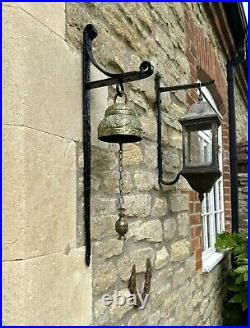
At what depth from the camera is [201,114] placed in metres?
2.18

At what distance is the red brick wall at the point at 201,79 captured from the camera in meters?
3.06

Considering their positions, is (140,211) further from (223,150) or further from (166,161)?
(223,150)

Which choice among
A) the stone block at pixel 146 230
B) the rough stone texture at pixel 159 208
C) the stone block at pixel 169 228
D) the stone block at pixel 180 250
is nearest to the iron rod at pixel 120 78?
the stone block at pixel 146 230

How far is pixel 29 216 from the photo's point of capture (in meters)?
1.14

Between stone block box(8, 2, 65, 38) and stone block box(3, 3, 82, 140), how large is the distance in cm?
2

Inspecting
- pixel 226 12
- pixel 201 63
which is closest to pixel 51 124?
pixel 201 63

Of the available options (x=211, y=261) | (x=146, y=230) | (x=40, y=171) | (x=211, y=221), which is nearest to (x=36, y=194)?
(x=40, y=171)

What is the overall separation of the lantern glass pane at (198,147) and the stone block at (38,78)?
989mm

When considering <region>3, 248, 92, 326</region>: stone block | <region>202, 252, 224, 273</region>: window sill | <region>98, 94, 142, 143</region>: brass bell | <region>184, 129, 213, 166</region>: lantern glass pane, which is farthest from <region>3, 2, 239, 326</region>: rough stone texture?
<region>202, 252, 224, 273</region>: window sill

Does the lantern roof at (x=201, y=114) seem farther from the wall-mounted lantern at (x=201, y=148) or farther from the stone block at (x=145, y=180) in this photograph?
the stone block at (x=145, y=180)

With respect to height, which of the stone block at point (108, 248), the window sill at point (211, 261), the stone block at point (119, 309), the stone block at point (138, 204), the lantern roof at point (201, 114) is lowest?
the window sill at point (211, 261)

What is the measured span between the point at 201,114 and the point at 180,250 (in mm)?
1056

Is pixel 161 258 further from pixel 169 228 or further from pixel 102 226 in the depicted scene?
pixel 102 226

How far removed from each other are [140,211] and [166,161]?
611 millimetres
